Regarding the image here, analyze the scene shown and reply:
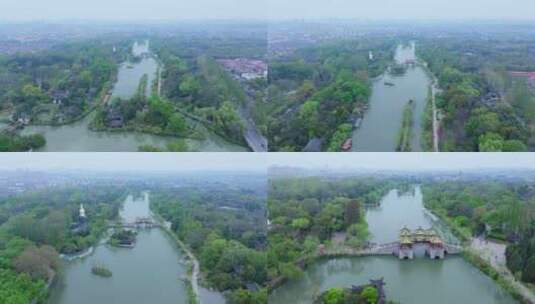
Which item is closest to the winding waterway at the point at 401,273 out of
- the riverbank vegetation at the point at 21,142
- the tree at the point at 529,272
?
the tree at the point at 529,272

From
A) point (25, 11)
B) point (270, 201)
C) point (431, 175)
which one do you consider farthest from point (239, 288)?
point (25, 11)

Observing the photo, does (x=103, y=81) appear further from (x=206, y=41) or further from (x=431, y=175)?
Answer: (x=431, y=175)

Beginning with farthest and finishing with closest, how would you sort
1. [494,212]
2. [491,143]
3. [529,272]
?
1. [494,212]
2. [529,272]
3. [491,143]

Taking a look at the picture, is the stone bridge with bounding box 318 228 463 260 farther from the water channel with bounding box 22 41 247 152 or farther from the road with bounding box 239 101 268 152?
the water channel with bounding box 22 41 247 152

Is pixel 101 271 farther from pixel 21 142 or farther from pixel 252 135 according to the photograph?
pixel 252 135

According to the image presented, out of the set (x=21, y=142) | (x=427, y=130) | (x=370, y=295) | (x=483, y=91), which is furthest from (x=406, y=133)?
(x=21, y=142)

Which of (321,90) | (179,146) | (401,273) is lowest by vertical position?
(401,273)
